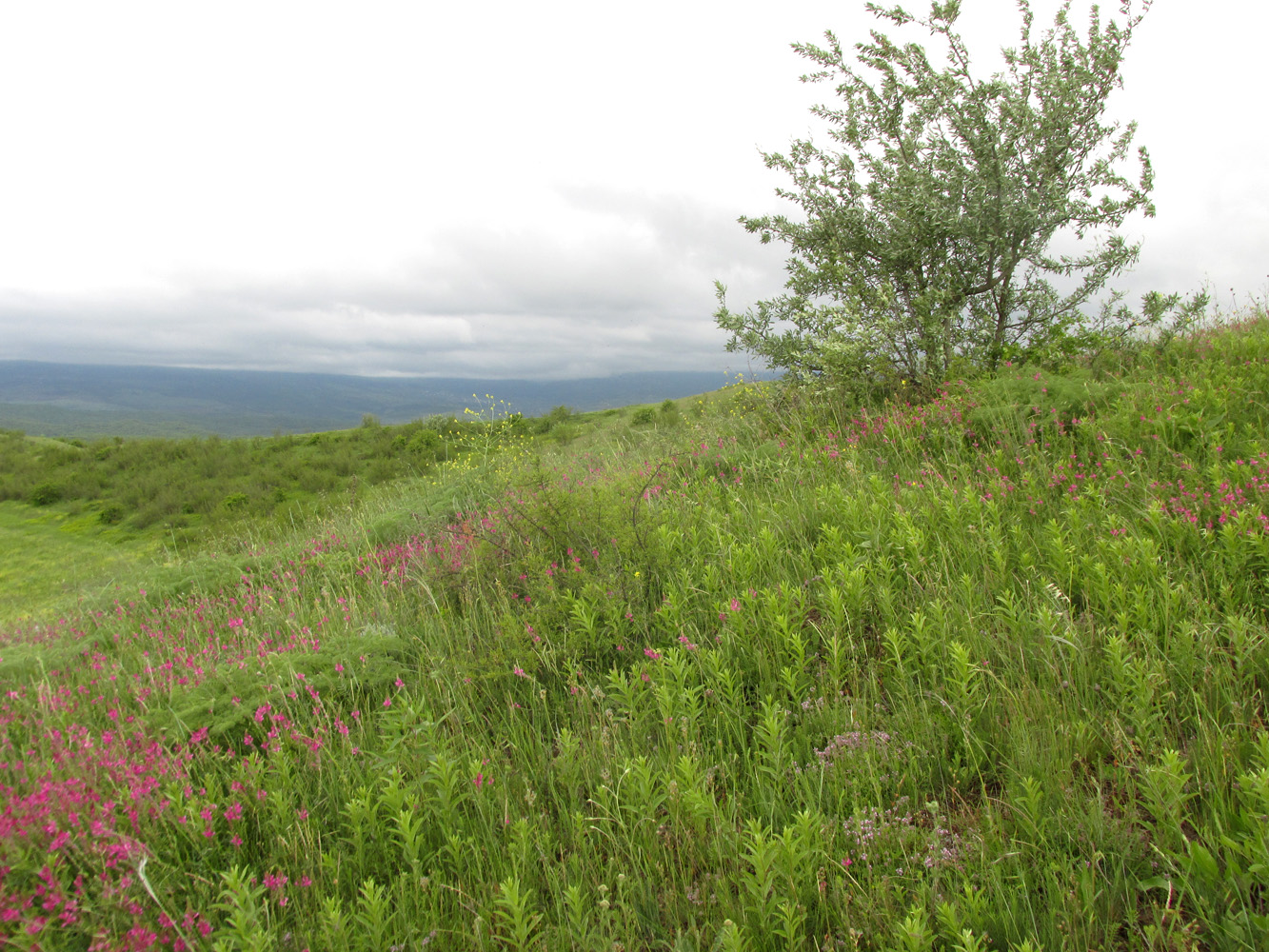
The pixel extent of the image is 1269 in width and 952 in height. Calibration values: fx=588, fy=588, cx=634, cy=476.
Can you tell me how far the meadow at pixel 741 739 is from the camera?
173cm

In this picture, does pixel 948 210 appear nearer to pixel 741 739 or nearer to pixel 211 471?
pixel 741 739

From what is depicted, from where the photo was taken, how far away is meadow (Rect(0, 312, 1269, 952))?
5.69 ft

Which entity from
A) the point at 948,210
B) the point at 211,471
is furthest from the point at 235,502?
the point at 948,210

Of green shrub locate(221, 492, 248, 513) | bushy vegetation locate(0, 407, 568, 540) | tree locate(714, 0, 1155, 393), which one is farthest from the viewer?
bushy vegetation locate(0, 407, 568, 540)

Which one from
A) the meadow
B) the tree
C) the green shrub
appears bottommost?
the green shrub

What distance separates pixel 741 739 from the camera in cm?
241

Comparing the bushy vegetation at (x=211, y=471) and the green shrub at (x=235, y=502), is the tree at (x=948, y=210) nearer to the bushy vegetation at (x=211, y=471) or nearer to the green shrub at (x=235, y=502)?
the bushy vegetation at (x=211, y=471)

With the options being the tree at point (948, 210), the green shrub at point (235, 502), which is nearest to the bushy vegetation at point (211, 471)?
the green shrub at point (235, 502)

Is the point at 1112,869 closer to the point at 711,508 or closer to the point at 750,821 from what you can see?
the point at 750,821

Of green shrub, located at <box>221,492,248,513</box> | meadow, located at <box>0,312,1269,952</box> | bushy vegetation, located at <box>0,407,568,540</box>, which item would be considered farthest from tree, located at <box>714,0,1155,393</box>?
green shrub, located at <box>221,492,248,513</box>

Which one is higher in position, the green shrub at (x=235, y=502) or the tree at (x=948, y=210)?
the tree at (x=948, y=210)

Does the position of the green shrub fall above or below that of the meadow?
below

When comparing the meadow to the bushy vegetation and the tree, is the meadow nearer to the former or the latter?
the tree

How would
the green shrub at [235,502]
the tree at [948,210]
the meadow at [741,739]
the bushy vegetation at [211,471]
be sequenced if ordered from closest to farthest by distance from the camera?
the meadow at [741,739] → the tree at [948,210] → the green shrub at [235,502] → the bushy vegetation at [211,471]
